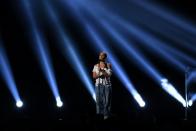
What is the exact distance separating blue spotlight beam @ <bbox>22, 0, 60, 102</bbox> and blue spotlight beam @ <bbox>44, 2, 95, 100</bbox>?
15.0 inches

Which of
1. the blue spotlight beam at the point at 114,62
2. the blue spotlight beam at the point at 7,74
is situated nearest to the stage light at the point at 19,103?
the blue spotlight beam at the point at 7,74

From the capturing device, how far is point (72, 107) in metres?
9.80

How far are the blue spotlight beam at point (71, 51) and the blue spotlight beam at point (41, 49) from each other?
0.38 meters

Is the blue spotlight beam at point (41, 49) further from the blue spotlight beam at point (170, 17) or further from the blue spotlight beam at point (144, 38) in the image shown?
the blue spotlight beam at point (170, 17)

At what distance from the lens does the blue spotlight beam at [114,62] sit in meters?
9.81

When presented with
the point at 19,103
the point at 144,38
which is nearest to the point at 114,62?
the point at 144,38

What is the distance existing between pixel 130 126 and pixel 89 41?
538cm

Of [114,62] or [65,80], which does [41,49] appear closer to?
[65,80]

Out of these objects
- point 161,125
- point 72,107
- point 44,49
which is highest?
point 44,49

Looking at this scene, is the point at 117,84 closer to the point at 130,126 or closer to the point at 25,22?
the point at 25,22

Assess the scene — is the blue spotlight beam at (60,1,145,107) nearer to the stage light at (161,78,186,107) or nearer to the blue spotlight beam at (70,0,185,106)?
the blue spotlight beam at (70,0,185,106)

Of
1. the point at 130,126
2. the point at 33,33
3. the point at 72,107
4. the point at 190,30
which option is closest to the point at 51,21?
the point at 33,33

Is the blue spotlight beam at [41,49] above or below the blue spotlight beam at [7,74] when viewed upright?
above

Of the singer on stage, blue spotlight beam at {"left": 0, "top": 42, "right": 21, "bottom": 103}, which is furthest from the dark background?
the singer on stage
